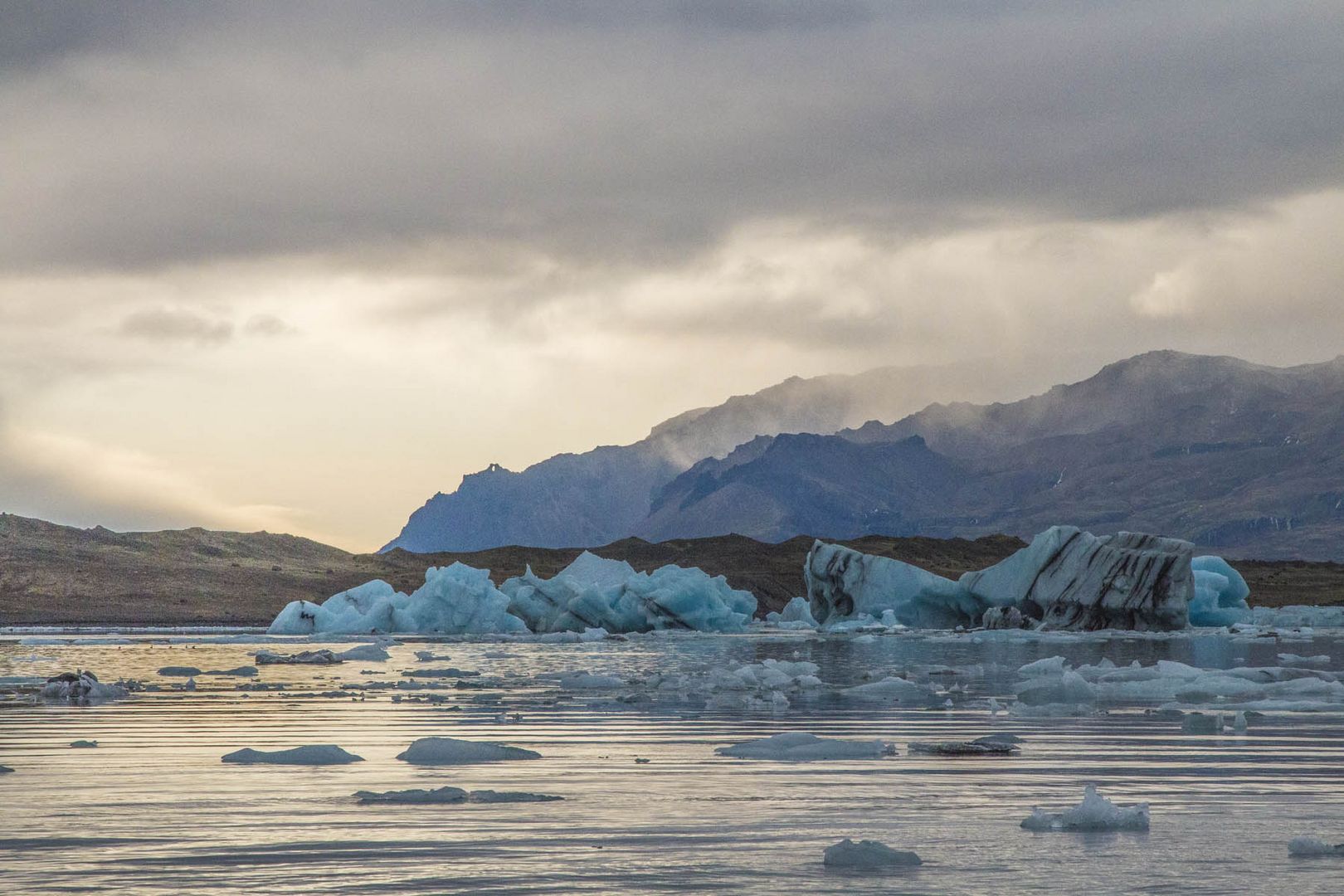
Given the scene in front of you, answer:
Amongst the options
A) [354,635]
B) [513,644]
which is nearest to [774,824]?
[513,644]

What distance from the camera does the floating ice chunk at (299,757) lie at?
35.4 ft

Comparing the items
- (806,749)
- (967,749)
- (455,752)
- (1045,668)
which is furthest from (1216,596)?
(455,752)

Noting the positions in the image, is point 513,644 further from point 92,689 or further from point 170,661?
point 92,689

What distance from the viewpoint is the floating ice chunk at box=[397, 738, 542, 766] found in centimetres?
1093

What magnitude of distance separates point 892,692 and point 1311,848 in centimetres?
1277

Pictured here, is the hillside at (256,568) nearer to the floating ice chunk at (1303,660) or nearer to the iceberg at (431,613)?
the iceberg at (431,613)

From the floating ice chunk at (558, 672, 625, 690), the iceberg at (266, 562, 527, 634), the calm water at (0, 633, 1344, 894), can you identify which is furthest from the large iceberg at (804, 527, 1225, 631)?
the calm water at (0, 633, 1344, 894)

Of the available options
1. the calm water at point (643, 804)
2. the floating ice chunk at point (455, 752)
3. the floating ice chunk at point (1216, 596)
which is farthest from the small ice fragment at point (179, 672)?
the floating ice chunk at point (1216, 596)

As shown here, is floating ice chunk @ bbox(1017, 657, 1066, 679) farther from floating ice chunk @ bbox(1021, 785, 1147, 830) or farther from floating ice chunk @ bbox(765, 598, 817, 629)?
floating ice chunk @ bbox(765, 598, 817, 629)

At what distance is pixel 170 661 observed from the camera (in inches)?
1196

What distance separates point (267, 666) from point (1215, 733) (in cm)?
2132

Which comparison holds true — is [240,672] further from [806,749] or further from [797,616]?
[797,616]

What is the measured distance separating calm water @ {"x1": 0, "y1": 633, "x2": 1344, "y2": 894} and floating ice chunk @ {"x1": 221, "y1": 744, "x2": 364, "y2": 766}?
222 mm

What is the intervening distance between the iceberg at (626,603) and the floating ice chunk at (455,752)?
40.3m
